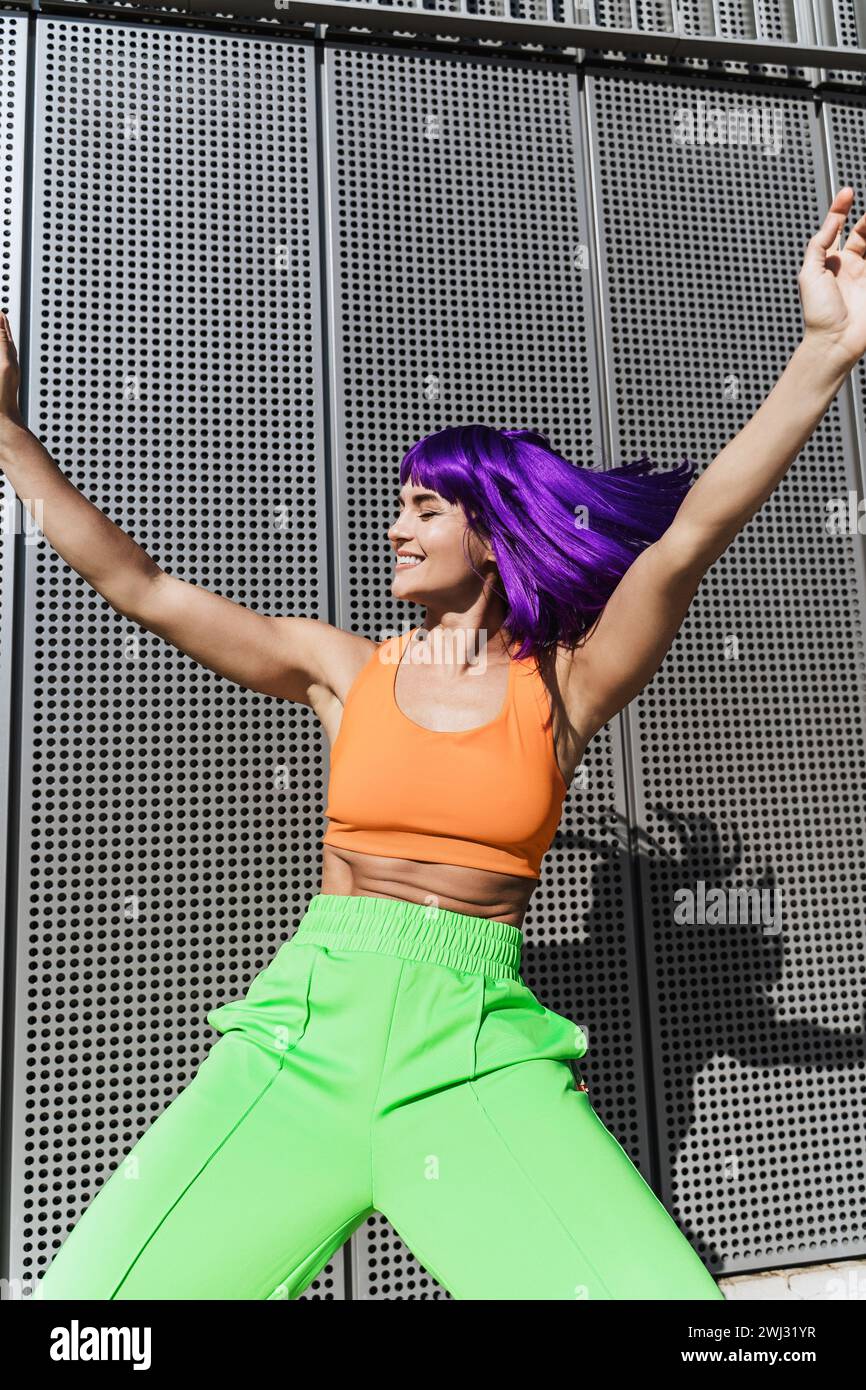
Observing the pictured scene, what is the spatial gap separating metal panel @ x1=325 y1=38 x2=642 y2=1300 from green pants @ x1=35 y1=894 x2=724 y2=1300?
1.72 metres

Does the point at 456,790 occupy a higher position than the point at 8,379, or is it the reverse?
the point at 8,379

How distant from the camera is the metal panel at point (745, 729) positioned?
11.3 ft

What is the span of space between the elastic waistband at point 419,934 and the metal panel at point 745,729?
183cm

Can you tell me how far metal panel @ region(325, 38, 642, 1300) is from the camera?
3395 mm

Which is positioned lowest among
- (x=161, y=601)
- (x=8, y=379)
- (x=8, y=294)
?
(x=161, y=601)

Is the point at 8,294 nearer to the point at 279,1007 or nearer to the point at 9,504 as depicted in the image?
the point at 9,504

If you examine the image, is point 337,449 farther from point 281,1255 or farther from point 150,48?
point 281,1255

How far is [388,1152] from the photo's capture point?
1573mm

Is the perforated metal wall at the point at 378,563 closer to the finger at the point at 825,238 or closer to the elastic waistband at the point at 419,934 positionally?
the elastic waistband at the point at 419,934

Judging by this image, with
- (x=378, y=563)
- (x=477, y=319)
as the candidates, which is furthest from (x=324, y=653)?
(x=477, y=319)

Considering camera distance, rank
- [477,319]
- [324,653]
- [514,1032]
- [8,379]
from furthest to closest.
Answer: [477,319]
[324,653]
[8,379]
[514,1032]

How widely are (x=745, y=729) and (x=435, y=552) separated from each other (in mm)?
2058

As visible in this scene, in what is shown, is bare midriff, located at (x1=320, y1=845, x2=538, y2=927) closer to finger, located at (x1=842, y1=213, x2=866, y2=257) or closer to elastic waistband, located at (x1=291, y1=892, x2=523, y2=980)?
elastic waistband, located at (x1=291, y1=892, x2=523, y2=980)

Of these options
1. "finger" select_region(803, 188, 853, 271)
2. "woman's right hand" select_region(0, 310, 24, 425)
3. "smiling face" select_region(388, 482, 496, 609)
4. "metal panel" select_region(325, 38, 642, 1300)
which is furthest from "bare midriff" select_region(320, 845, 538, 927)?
"metal panel" select_region(325, 38, 642, 1300)
